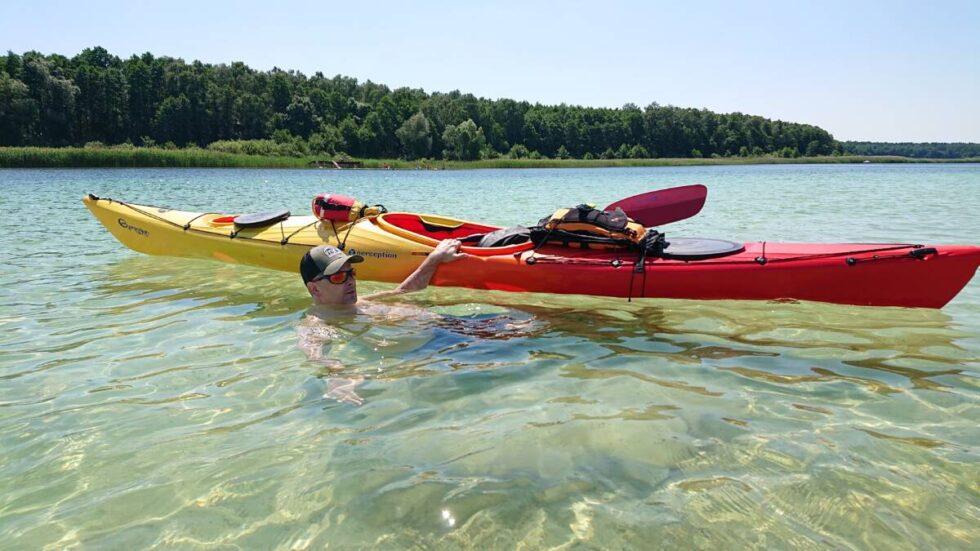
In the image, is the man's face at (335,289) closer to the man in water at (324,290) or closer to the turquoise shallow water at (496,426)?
the man in water at (324,290)

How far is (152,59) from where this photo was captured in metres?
89.9

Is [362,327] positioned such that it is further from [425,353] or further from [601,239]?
[601,239]

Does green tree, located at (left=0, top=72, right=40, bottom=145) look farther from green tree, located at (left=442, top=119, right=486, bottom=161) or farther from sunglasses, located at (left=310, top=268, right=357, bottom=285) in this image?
sunglasses, located at (left=310, top=268, right=357, bottom=285)

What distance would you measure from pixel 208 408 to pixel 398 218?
14.2 ft

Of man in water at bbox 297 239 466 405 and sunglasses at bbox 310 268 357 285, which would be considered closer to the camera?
man in water at bbox 297 239 466 405

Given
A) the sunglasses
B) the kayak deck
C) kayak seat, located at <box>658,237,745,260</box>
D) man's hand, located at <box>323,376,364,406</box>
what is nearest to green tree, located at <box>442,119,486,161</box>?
the kayak deck

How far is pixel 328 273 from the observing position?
4.82m

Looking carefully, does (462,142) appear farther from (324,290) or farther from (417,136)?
(324,290)

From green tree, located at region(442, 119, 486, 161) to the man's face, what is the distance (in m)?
72.8

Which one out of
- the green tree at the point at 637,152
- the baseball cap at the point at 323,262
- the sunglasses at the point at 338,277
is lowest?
the green tree at the point at 637,152

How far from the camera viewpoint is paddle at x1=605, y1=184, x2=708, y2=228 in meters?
6.50

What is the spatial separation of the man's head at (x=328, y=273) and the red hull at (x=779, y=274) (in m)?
→ 1.94

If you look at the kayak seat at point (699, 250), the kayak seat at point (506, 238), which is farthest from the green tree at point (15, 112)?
the kayak seat at point (699, 250)

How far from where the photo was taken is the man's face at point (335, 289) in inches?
193
